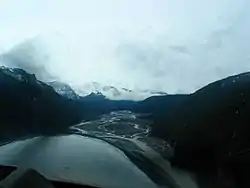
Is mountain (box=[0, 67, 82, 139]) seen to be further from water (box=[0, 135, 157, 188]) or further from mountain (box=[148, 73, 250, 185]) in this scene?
water (box=[0, 135, 157, 188])

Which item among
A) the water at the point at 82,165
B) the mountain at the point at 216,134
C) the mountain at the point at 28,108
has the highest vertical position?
the mountain at the point at 28,108

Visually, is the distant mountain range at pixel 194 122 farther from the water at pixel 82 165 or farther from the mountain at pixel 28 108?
the water at pixel 82 165

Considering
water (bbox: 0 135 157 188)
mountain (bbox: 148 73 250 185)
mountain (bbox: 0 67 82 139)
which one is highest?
mountain (bbox: 0 67 82 139)

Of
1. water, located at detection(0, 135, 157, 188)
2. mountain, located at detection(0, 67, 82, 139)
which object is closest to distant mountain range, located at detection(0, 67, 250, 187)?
mountain, located at detection(0, 67, 82, 139)

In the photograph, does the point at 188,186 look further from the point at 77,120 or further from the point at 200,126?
the point at 77,120

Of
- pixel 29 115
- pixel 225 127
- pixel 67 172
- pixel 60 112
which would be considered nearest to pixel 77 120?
pixel 60 112

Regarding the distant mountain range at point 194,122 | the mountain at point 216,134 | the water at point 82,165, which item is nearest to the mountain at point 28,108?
the distant mountain range at point 194,122

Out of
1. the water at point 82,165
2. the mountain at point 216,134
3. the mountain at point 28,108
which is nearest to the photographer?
the water at point 82,165
